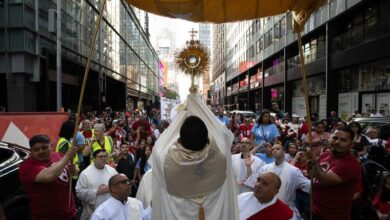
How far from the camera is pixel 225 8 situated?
364 centimetres

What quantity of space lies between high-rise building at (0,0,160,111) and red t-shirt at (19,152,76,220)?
9.30 m

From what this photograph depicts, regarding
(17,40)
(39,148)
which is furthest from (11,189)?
(17,40)

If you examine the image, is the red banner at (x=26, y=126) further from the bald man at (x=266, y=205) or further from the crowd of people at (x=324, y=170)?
the bald man at (x=266, y=205)

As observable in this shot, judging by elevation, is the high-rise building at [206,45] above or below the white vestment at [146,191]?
above

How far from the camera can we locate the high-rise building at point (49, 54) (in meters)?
19.4

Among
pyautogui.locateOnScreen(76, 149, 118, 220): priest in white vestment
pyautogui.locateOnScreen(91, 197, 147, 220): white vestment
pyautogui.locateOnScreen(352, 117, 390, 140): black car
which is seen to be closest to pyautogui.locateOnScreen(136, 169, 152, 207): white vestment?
pyautogui.locateOnScreen(76, 149, 118, 220): priest in white vestment

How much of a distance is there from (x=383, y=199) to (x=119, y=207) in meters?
3.58

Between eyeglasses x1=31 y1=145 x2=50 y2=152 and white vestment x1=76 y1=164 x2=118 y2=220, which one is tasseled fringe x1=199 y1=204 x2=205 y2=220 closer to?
eyeglasses x1=31 y1=145 x2=50 y2=152

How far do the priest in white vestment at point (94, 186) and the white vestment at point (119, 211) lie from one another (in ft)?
2.95

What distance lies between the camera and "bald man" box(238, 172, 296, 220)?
12.1 ft

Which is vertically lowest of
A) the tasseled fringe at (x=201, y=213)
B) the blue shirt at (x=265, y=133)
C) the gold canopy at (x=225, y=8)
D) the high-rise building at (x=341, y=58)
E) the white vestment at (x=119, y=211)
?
the white vestment at (x=119, y=211)

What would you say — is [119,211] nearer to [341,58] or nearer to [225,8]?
[225,8]

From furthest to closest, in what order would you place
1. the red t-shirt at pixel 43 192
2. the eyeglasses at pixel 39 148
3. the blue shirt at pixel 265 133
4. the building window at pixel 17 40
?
1. the building window at pixel 17 40
2. the blue shirt at pixel 265 133
3. the eyeglasses at pixel 39 148
4. the red t-shirt at pixel 43 192

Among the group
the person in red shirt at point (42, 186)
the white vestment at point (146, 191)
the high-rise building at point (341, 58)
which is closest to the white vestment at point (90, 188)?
the white vestment at point (146, 191)
